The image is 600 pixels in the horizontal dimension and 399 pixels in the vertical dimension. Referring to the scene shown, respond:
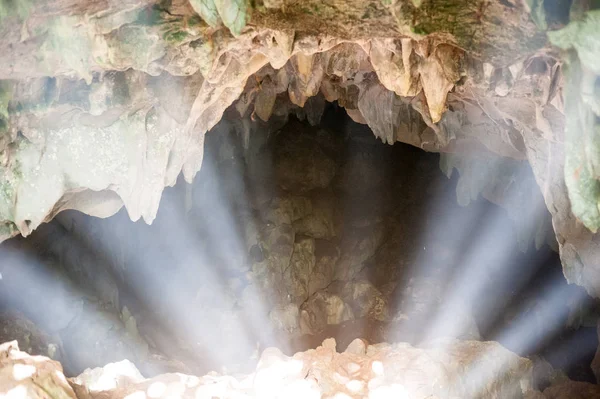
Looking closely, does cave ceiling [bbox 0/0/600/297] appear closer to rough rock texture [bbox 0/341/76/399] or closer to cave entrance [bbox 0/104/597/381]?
rough rock texture [bbox 0/341/76/399]

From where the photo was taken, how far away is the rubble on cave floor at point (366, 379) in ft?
19.8

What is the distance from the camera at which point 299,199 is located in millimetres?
11305

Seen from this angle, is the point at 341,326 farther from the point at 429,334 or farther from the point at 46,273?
the point at 46,273

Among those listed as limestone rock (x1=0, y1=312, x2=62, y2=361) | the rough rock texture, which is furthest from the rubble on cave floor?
limestone rock (x1=0, y1=312, x2=62, y2=361)

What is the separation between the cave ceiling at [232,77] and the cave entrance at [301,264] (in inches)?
106

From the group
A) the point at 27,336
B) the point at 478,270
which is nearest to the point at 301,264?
the point at 478,270

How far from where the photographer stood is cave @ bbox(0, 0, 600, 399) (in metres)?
3.74

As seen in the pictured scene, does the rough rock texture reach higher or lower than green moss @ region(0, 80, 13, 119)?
lower

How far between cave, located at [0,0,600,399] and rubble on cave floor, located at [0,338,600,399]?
0.12 ft

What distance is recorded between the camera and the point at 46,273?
828 centimetres

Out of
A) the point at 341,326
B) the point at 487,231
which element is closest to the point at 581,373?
the point at 487,231

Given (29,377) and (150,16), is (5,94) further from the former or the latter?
(29,377)

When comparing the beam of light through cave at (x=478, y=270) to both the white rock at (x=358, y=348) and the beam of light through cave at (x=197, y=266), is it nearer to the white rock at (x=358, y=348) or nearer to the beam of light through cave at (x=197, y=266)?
the white rock at (x=358, y=348)

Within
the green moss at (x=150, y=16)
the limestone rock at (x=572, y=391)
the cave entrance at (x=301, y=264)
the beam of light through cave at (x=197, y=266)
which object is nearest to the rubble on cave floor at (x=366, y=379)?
the limestone rock at (x=572, y=391)
